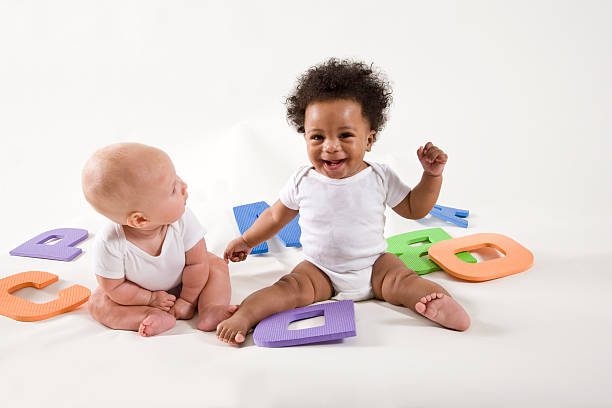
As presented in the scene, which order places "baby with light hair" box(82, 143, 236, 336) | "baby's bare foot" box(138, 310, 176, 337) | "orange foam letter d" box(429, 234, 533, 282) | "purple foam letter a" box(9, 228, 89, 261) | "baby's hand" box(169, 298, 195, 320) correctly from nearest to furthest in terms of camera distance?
1. "baby with light hair" box(82, 143, 236, 336)
2. "baby's bare foot" box(138, 310, 176, 337)
3. "baby's hand" box(169, 298, 195, 320)
4. "orange foam letter d" box(429, 234, 533, 282)
5. "purple foam letter a" box(9, 228, 89, 261)

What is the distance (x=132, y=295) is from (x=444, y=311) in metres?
0.78

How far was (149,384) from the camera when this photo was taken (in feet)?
4.22

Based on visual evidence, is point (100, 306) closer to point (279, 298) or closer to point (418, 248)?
point (279, 298)

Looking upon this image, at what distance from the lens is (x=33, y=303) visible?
1.65 m

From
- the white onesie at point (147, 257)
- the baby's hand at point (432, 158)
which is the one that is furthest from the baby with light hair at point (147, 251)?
the baby's hand at point (432, 158)

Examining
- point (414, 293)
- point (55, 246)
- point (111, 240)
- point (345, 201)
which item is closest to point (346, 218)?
point (345, 201)

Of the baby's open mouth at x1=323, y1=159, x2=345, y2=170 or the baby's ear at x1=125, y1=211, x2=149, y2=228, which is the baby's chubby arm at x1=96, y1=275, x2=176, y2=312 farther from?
the baby's open mouth at x1=323, y1=159, x2=345, y2=170

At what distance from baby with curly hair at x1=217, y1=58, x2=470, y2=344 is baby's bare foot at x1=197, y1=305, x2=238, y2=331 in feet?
0.11

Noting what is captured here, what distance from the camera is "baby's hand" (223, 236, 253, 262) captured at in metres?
1.79

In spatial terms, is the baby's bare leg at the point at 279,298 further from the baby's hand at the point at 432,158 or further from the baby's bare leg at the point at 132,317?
the baby's hand at the point at 432,158

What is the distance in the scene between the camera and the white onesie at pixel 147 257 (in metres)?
1.49

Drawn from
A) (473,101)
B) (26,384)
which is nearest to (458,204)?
(473,101)

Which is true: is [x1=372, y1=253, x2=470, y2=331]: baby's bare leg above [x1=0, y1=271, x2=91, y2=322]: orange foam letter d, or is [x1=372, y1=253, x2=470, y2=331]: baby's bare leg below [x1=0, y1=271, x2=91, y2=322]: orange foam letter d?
above

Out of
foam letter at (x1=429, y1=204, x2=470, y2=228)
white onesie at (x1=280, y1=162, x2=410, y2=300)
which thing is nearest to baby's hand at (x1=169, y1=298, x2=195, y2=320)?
white onesie at (x1=280, y1=162, x2=410, y2=300)
